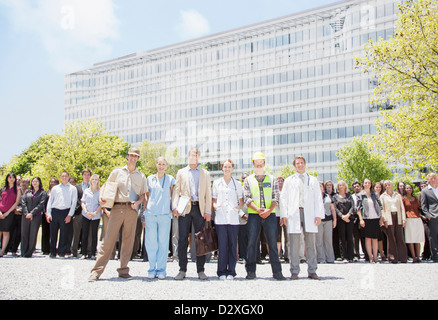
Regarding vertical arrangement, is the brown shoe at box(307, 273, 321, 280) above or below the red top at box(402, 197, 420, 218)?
below

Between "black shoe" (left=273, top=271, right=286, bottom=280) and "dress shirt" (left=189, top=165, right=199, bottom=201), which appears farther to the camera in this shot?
"dress shirt" (left=189, top=165, right=199, bottom=201)

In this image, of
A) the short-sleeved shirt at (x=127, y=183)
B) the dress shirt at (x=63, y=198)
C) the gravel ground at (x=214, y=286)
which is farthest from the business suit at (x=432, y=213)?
the dress shirt at (x=63, y=198)

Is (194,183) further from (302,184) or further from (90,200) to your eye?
(90,200)

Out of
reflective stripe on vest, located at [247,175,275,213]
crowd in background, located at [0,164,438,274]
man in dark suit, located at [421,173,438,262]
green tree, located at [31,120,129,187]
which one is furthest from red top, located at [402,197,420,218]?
green tree, located at [31,120,129,187]

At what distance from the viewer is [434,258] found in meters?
13.9

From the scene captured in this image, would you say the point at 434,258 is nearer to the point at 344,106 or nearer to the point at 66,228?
the point at 66,228

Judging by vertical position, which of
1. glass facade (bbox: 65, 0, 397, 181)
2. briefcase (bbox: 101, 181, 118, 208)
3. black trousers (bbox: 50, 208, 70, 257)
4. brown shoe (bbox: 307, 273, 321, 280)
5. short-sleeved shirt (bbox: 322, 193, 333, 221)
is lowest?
brown shoe (bbox: 307, 273, 321, 280)

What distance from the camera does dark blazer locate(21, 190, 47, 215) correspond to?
→ 1441 cm

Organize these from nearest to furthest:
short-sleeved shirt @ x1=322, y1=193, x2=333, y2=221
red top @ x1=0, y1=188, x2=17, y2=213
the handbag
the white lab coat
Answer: the handbag
the white lab coat
short-sleeved shirt @ x1=322, y1=193, x2=333, y2=221
red top @ x1=0, y1=188, x2=17, y2=213

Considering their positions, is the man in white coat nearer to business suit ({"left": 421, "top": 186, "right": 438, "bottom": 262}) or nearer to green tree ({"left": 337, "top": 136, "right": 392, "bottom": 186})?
business suit ({"left": 421, "top": 186, "right": 438, "bottom": 262})

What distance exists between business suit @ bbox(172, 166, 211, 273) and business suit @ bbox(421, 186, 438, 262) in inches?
293

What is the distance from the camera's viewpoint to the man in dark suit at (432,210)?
13953 millimetres
